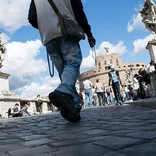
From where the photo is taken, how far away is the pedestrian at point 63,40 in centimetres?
361

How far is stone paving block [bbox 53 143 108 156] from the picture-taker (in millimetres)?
1473

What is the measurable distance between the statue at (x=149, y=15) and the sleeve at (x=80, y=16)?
11.1 metres

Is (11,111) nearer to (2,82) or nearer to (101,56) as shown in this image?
(2,82)

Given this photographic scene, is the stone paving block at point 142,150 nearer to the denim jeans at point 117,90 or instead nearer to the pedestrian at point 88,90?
the denim jeans at point 117,90

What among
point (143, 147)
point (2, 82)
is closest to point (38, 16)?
point (143, 147)

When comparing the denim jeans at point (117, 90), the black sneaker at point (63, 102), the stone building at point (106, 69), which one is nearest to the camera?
the black sneaker at point (63, 102)

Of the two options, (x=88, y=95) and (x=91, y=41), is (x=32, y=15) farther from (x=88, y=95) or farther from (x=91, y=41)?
(x=88, y=95)

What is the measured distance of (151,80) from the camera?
12125mm

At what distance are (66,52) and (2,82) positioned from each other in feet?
49.1

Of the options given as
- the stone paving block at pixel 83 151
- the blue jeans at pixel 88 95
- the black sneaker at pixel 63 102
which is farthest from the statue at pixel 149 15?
the stone paving block at pixel 83 151

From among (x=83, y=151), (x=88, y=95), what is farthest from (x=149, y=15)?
(x=83, y=151)

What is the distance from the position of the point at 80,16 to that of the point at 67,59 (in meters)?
0.75

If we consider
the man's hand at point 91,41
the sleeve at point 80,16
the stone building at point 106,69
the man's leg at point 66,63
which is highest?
the stone building at point 106,69

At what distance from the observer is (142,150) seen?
1.39 metres
